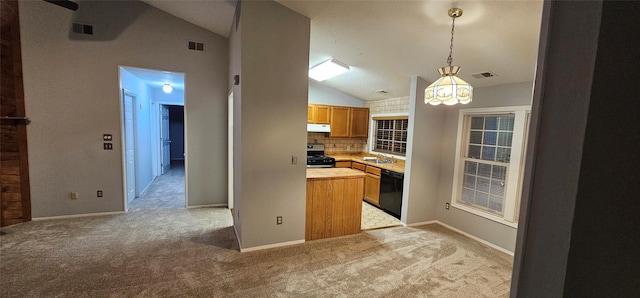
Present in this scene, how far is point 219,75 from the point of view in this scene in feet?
14.4

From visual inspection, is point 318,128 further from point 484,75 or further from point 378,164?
point 484,75

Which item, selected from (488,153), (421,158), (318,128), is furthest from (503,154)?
(318,128)

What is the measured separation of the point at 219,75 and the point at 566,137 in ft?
15.1

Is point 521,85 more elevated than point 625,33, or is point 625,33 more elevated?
point 521,85

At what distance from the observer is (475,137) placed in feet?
12.5

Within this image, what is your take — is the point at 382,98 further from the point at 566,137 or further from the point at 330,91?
the point at 566,137

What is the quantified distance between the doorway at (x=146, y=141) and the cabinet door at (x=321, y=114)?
2.55 m

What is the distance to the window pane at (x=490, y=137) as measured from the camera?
3582 millimetres

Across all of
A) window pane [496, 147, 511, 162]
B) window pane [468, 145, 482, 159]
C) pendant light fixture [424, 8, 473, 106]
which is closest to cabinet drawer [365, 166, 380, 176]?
window pane [468, 145, 482, 159]

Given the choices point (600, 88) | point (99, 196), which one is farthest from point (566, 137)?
point (99, 196)

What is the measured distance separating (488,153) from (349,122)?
290 cm

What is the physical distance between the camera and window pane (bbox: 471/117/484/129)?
3.73 m

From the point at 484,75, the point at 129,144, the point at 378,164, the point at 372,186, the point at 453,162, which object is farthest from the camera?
the point at 372,186

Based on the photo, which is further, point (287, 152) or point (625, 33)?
point (287, 152)
